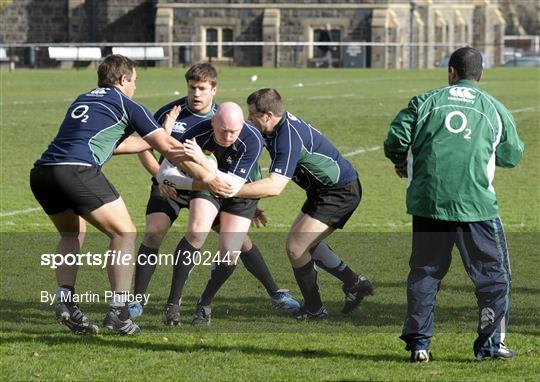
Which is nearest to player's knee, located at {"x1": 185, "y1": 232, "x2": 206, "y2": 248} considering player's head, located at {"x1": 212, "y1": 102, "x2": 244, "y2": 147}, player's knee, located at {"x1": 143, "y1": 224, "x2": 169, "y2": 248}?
player's knee, located at {"x1": 143, "y1": 224, "x2": 169, "y2": 248}

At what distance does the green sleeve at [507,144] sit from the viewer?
870 cm

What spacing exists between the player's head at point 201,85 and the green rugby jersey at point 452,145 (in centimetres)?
222

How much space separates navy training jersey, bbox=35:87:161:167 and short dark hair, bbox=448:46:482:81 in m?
2.05

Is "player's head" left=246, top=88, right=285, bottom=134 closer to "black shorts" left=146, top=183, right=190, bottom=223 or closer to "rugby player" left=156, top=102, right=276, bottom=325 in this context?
"rugby player" left=156, top=102, right=276, bottom=325

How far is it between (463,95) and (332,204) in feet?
7.01

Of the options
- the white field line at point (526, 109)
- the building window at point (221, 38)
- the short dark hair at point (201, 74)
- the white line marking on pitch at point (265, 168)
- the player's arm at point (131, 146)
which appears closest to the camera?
the player's arm at point (131, 146)

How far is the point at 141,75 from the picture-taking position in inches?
2029

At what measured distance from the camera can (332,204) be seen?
1051 cm

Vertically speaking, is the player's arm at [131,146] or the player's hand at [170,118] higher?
the player's hand at [170,118]

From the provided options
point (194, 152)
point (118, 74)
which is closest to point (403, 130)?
point (194, 152)

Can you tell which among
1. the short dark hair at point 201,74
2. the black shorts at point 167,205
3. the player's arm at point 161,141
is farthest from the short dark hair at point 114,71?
the black shorts at point 167,205

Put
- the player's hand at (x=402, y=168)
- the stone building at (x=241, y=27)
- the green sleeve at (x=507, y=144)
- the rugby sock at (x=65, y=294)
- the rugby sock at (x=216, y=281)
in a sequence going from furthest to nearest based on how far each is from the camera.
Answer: the stone building at (x=241, y=27), the rugby sock at (x=216, y=281), the rugby sock at (x=65, y=294), the player's hand at (x=402, y=168), the green sleeve at (x=507, y=144)

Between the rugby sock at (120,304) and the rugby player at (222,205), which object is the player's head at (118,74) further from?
the rugby sock at (120,304)

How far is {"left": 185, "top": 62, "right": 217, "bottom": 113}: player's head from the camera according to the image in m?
10.4
